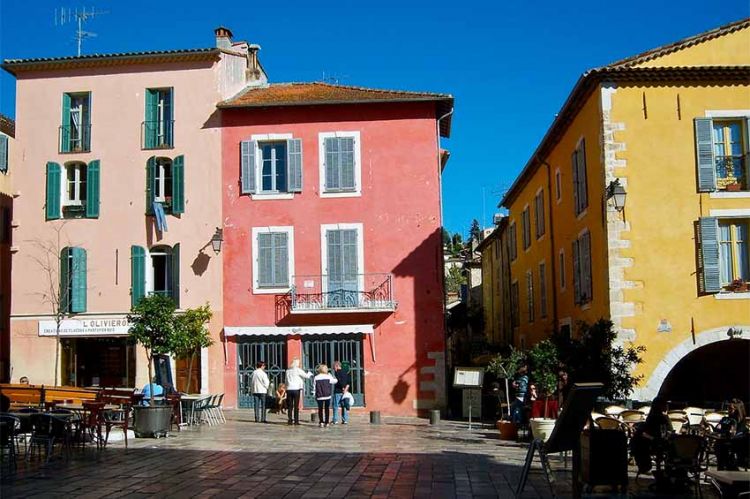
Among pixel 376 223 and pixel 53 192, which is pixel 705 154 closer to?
pixel 376 223

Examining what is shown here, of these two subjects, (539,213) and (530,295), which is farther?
(530,295)

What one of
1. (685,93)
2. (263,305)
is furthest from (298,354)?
(685,93)

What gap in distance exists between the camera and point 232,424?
65.2 ft

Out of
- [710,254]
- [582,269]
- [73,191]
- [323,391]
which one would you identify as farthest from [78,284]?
[710,254]

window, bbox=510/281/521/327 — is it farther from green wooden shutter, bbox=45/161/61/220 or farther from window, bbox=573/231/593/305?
green wooden shutter, bbox=45/161/61/220

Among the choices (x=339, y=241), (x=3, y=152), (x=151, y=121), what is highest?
(x=151, y=121)

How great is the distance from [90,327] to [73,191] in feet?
13.8

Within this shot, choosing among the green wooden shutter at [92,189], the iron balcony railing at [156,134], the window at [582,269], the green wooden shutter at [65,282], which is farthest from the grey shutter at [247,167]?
the window at [582,269]

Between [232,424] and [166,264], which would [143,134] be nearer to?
[166,264]

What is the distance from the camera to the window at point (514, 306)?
3334cm

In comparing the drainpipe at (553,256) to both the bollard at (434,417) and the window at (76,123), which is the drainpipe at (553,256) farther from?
the window at (76,123)

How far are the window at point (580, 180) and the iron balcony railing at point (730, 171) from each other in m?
3.12

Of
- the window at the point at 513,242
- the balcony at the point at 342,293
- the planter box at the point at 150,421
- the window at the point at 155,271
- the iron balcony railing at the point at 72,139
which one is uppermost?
the iron balcony railing at the point at 72,139

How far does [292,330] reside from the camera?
23641mm
